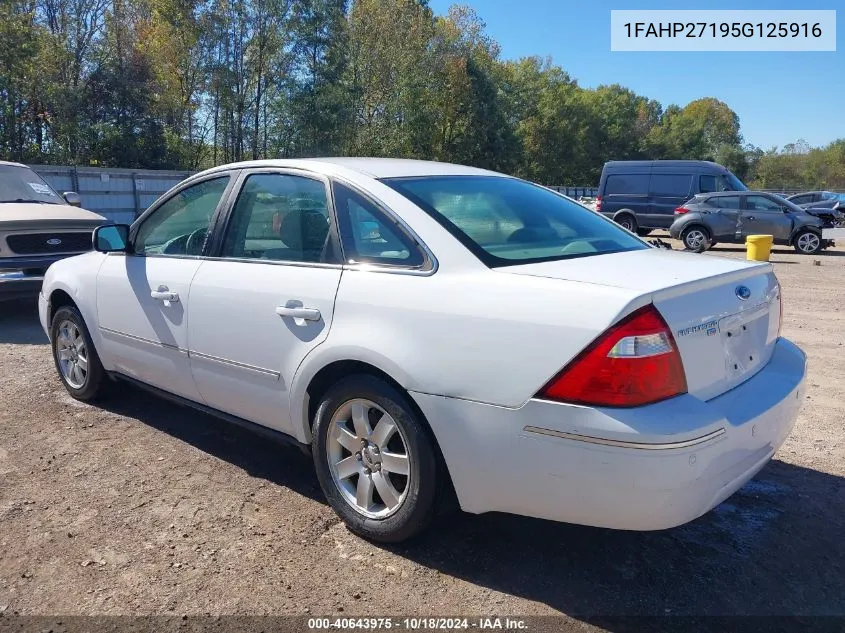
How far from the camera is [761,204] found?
18.0m

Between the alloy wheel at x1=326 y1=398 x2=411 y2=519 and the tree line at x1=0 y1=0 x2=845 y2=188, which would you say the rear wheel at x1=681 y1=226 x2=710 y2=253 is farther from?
the tree line at x1=0 y1=0 x2=845 y2=188

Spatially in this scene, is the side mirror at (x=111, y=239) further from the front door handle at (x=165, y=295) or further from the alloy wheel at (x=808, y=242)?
the alloy wheel at (x=808, y=242)

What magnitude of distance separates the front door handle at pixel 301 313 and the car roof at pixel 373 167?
71 cm

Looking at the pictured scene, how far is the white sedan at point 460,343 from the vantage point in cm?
244

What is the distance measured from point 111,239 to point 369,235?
2.10m

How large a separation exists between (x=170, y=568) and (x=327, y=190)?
1.81 m

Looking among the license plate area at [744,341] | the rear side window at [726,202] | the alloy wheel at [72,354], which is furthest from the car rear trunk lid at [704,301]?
the rear side window at [726,202]

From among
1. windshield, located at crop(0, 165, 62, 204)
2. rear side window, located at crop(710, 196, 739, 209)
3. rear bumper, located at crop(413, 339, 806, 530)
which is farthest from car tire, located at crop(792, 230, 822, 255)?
rear bumper, located at crop(413, 339, 806, 530)

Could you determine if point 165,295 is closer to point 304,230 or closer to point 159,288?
point 159,288

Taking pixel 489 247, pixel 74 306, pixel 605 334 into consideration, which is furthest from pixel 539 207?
pixel 74 306

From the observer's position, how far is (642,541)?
3.20 m

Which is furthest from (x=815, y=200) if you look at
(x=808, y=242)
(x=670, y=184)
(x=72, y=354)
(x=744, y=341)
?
(x=72, y=354)

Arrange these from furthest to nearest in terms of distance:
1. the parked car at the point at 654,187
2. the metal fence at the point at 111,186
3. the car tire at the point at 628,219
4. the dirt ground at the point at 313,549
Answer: the car tire at the point at 628,219
the parked car at the point at 654,187
the metal fence at the point at 111,186
the dirt ground at the point at 313,549

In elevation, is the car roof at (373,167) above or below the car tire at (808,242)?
above
